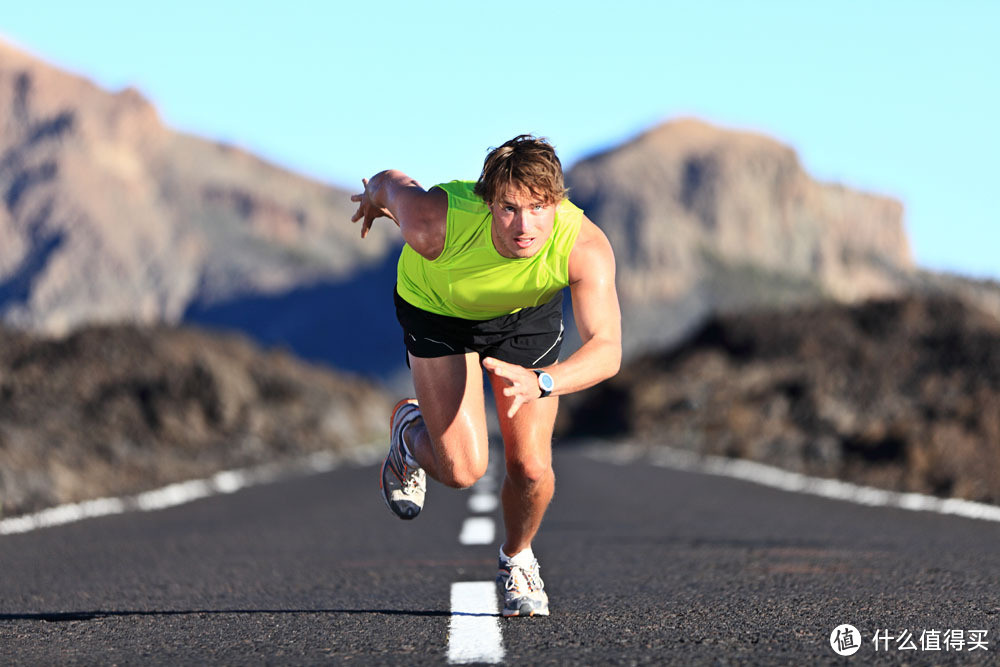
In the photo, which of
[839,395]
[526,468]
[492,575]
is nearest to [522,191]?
[526,468]

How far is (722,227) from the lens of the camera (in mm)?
144750

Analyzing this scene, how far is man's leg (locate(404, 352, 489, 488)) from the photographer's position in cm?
578

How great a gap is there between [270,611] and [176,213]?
147m

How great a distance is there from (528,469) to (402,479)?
0.81m

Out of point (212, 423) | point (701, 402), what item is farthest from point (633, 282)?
point (212, 423)

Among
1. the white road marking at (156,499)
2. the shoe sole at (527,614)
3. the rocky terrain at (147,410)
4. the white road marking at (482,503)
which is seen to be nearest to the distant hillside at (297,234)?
the rocky terrain at (147,410)

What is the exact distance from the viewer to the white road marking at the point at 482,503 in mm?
12580

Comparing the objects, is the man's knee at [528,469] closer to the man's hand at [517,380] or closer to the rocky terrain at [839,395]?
the man's hand at [517,380]

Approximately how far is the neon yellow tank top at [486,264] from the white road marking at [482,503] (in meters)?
7.04

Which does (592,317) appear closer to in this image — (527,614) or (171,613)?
(527,614)

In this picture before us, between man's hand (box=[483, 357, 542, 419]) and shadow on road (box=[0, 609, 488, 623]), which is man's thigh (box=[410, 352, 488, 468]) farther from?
man's hand (box=[483, 357, 542, 419])

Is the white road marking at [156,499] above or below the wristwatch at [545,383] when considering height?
below

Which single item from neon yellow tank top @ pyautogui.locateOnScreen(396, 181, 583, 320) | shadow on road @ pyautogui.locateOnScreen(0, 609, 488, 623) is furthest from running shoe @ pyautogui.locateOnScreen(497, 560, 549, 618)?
neon yellow tank top @ pyautogui.locateOnScreen(396, 181, 583, 320)

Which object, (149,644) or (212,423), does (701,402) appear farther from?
(149,644)
